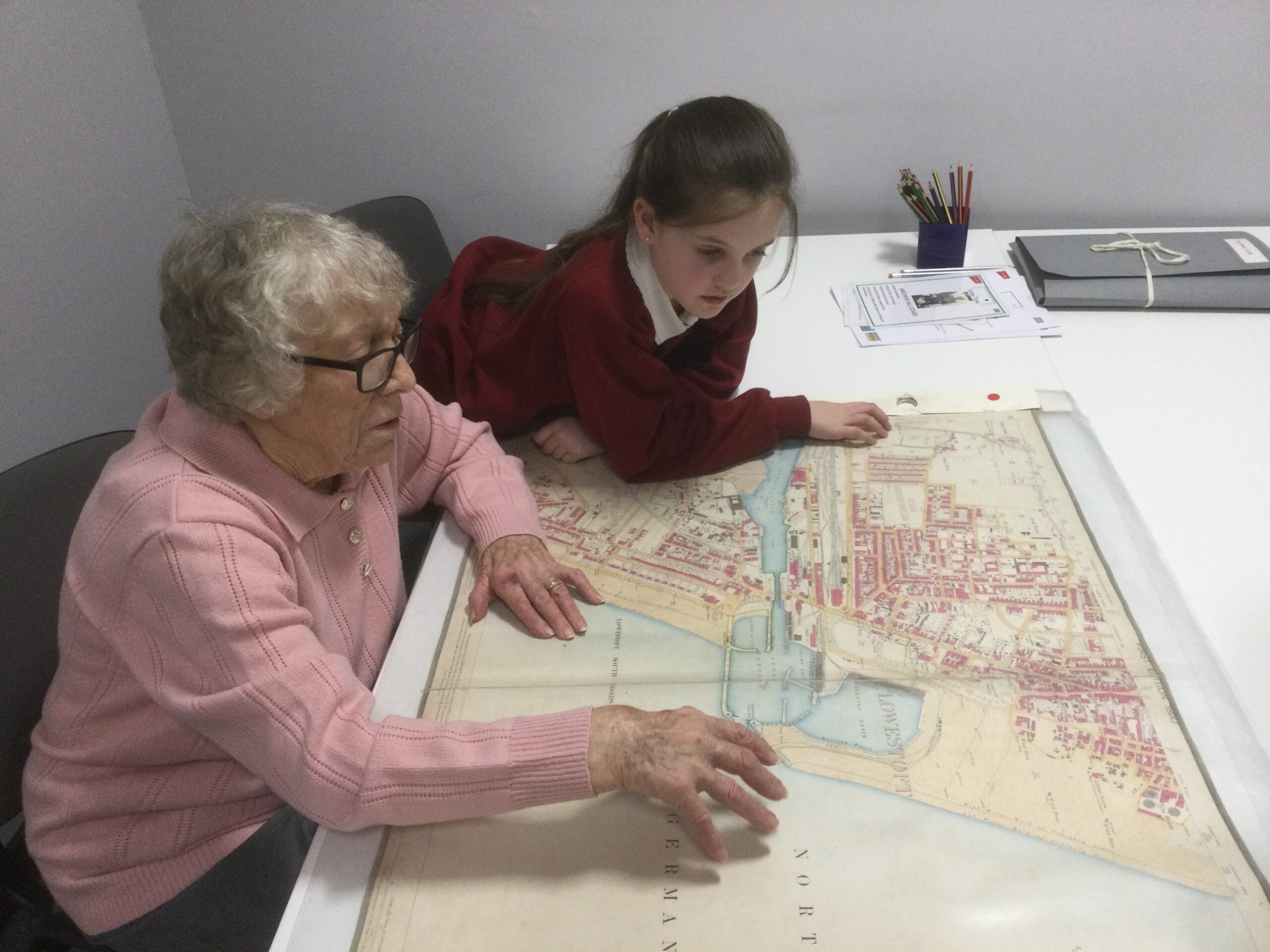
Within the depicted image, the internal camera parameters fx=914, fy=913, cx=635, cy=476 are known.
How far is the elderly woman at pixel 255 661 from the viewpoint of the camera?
883mm

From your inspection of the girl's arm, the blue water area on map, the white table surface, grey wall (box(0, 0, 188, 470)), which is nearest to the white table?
the white table surface

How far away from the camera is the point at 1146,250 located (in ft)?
6.42

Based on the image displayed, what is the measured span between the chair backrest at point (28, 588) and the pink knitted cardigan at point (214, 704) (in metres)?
0.03

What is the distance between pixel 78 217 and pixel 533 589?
152 cm

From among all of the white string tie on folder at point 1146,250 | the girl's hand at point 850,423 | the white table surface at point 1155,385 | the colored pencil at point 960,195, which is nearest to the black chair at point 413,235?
the white table surface at point 1155,385

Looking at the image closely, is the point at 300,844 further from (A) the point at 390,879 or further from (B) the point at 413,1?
(B) the point at 413,1

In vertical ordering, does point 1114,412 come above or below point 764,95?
below

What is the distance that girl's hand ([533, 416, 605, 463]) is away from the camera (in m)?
1.49

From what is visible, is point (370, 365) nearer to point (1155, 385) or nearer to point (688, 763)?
point (688, 763)

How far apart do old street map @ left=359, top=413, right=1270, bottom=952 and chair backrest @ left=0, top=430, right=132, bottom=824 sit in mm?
482

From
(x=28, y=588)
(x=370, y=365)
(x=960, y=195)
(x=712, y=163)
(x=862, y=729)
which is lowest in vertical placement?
(x=862, y=729)

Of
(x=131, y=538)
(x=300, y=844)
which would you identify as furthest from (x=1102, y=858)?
(x=131, y=538)

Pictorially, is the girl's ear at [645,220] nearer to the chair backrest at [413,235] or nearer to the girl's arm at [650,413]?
the girl's arm at [650,413]

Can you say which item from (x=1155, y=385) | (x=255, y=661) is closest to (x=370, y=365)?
(x=255, y=661)
